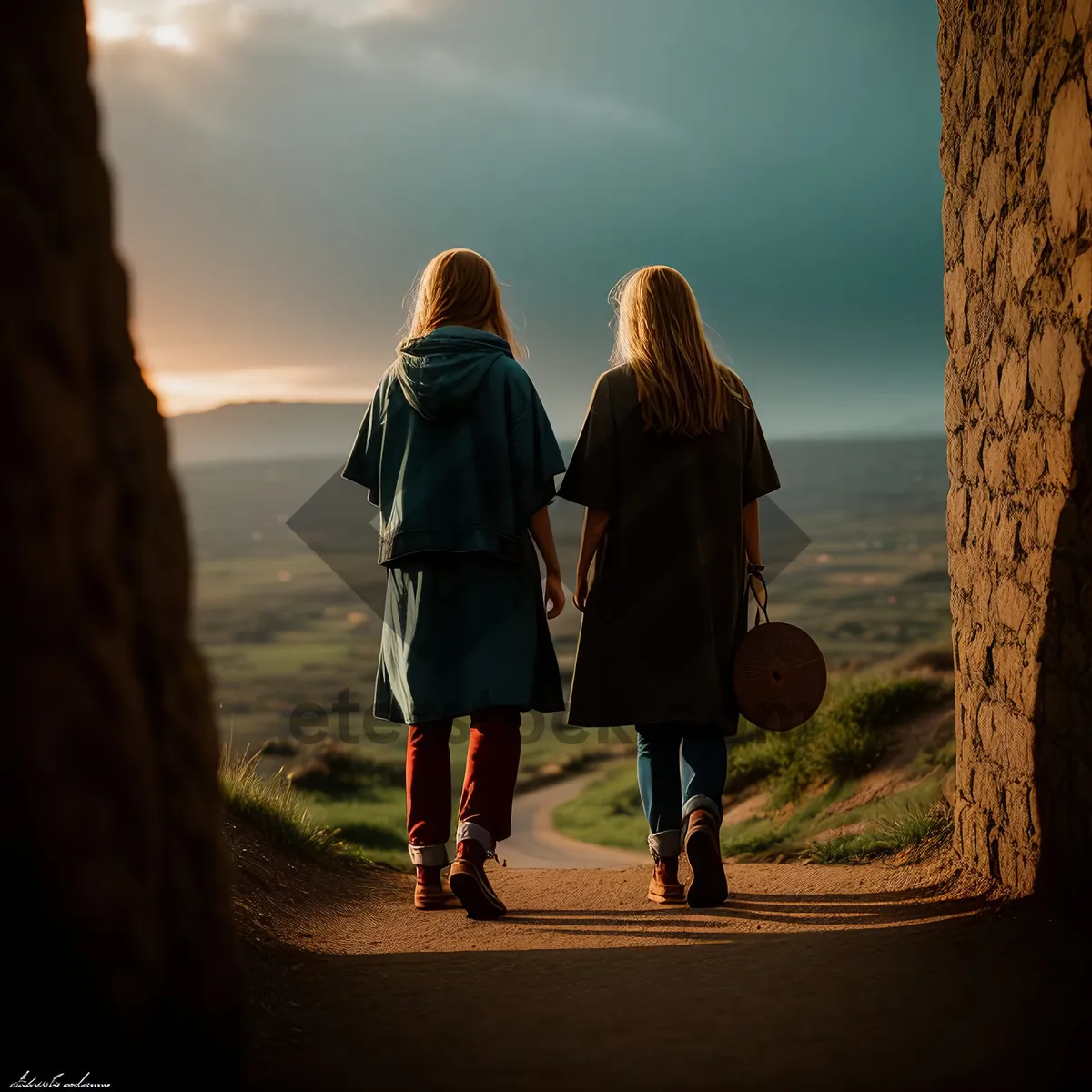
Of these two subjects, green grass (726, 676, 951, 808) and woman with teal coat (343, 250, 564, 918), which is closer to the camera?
woman with teal coat (343, 250, 564, 918)

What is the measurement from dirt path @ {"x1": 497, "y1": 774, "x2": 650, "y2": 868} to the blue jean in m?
1.53

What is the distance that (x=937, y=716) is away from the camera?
5332 millimetres

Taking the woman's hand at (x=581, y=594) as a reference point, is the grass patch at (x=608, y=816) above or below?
below

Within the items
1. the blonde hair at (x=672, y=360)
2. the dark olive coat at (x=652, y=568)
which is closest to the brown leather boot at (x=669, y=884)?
the dark olive coat at (x=652, y=568)

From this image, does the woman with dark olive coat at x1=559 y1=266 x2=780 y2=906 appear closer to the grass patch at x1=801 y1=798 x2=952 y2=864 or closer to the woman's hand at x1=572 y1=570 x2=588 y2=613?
the woman's hand at x1=572 y1=570 x2=588 y2=613

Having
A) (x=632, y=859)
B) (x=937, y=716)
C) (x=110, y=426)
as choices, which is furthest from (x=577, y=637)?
(x=632, y=859)

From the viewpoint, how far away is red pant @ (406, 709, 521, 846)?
317cm

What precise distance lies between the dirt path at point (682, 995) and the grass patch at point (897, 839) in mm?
399

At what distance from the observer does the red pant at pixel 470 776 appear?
3.17 m

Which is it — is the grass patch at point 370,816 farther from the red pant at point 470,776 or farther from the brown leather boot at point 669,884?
the brown leather boot at point 669,884

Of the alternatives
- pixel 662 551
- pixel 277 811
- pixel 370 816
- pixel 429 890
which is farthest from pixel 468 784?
pixel 370 816

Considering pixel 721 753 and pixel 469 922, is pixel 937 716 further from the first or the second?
pixel 469 922

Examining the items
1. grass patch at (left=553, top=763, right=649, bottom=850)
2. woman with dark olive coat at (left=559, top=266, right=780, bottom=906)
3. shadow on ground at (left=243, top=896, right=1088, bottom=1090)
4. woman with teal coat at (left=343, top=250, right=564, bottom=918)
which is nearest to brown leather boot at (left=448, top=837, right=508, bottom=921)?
woman with teal coat at (left=343, top=250, right=564, bottom=918)

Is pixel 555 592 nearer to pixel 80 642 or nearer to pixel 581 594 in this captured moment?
pixel 581 594
